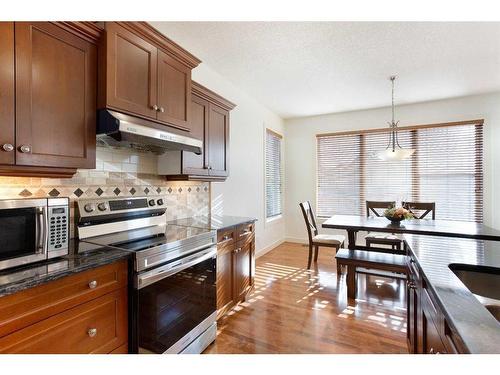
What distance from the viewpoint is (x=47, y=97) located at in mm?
1346

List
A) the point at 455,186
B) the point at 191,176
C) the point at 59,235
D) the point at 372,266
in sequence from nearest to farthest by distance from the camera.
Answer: the point at 59,235 → the point at 191,176 → the point at 372,266 → the point at 455,186

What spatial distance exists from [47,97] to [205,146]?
1353mm

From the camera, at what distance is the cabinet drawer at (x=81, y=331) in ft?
3.35

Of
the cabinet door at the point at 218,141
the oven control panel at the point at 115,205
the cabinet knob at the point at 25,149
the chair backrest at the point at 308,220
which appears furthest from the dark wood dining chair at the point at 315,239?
the cabinet knob at the point at 25,149

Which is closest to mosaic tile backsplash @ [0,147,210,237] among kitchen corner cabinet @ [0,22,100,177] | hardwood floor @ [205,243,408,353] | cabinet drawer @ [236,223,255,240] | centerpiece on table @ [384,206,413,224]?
kitchen corner cabinet @ [0,22,100,177]

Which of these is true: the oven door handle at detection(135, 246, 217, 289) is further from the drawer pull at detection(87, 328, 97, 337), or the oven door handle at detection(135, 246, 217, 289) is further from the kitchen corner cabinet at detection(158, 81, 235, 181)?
the kitchen corner cabinet at detection(158, 81, 235, 181)

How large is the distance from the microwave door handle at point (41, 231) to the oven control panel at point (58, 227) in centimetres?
2

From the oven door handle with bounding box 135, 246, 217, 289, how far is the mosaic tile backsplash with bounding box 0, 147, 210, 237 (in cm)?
70

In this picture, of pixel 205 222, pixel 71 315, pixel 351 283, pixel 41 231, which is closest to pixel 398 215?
pixel 351 283

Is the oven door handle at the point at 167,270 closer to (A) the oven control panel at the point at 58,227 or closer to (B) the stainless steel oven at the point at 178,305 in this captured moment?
(B) the stainless steel oven at the point at 178,305

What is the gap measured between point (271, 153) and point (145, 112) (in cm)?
341

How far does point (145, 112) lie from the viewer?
5.93 feet
